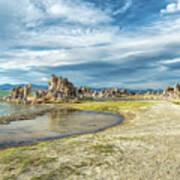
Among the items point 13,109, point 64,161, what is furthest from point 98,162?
point 13,109

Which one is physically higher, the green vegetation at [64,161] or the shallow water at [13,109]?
the green vegetation at [64,161]

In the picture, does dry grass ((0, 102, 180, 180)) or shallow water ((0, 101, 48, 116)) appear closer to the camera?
dry grass ((0, 102, 180, 180))

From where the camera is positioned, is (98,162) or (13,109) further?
(13,109)

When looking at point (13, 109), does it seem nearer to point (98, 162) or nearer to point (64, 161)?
point (64, 161)

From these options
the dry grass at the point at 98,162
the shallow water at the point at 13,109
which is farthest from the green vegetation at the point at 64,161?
the shallow water at the point at 13,109

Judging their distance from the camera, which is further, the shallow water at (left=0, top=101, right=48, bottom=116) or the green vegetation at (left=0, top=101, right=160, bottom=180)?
the shallow water at (left=0, top=101, right=48, bottom=116)

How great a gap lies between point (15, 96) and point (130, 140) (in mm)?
125535

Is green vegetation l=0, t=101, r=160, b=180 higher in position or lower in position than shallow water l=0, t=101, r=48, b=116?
higher

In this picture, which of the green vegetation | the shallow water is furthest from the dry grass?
the shallow water

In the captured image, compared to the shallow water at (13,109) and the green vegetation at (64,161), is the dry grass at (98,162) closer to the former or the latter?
the green vegetation at (64,161)

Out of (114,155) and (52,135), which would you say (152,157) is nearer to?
(114,155)

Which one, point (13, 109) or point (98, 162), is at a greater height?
point (98, 162)

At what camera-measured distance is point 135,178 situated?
10125mm

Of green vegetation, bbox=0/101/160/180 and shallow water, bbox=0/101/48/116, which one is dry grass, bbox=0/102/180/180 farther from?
shallow water, bbox=0/101/48/116
